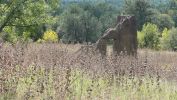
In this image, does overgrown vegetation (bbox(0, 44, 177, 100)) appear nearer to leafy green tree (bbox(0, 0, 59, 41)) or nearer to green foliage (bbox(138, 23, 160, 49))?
leafy green tree (bbox(0, 0, 59, 41))

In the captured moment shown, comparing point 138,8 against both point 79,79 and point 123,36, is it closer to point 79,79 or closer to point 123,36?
point 123,36

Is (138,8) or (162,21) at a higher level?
(138,8)

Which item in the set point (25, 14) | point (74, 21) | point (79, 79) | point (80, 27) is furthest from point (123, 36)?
point (74, 21)

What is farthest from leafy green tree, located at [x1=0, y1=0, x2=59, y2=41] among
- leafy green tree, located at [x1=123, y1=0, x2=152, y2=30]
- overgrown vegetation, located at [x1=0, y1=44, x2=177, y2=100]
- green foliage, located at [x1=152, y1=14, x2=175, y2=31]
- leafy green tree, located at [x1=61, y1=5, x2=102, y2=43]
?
green foliage, located at [x1=152, y1=14, x2=175, y2=31]

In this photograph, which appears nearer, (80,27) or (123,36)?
(123,36)

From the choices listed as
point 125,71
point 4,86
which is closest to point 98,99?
point 4,86

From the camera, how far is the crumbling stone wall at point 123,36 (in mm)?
17062

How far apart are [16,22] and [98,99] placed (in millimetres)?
19994

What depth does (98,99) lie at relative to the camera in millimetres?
6660

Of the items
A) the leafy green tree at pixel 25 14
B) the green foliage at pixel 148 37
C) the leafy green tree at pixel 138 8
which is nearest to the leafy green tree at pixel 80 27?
the leafy green tree at pixel 138 8

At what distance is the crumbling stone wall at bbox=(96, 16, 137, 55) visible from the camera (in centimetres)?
1706

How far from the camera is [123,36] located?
1739cm

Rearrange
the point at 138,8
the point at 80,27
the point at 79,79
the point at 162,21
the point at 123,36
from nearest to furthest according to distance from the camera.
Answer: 1. the point at 79,79
2. the point at 123,36
3. the point at 80,27
4. the point at 138,8
5. the point at 162,21

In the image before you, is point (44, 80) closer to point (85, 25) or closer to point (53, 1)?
point (53, 1)
